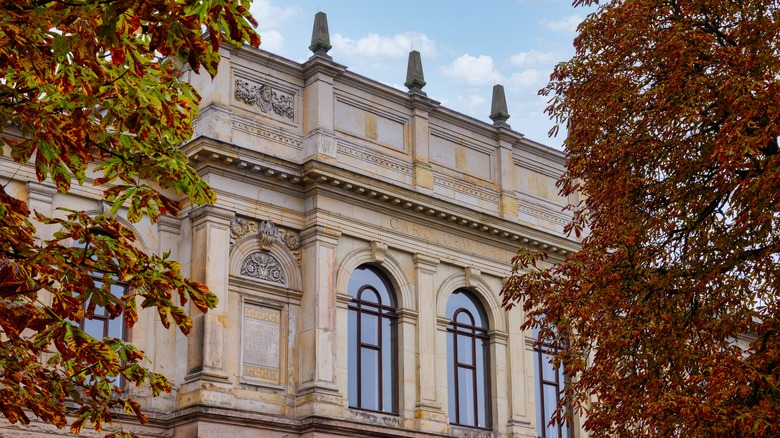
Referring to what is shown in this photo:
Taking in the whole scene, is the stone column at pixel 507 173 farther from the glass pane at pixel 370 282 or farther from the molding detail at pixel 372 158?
the glass pane at pixel 370 282

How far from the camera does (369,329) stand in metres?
25.5

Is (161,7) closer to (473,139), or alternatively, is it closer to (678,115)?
(678,115)

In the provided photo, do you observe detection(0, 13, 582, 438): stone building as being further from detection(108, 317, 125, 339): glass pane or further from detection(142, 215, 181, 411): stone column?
detection(108, 317, 125, 339): glass pane

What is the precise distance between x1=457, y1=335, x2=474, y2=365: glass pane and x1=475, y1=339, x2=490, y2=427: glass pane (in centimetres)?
21

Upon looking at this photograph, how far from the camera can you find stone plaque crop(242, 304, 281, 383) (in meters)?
23.5

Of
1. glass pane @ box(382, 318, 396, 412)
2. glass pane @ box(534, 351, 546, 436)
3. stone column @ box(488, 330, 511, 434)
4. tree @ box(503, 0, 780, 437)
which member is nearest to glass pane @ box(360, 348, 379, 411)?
glass pane @ box(382, 318, 396, 412)

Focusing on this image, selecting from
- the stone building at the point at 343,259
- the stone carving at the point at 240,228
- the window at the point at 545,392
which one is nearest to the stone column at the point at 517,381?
the stone building at the point at 343,259

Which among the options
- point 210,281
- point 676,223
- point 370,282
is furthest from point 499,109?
point 676,223

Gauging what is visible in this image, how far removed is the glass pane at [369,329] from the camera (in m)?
25.4

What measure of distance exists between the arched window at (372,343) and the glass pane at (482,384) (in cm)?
262

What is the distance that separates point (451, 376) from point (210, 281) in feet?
21.9

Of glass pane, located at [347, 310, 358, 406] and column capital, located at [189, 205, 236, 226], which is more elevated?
column capital, located at [189, 205, 236, 226]

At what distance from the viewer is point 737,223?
12.4 metres

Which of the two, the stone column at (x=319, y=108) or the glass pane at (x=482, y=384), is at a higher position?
the stone column at (x=319, y=108)
